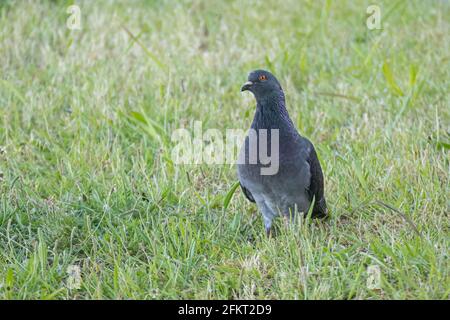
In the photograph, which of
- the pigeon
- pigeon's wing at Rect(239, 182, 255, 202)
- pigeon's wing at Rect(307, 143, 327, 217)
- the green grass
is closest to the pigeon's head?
the pigeon

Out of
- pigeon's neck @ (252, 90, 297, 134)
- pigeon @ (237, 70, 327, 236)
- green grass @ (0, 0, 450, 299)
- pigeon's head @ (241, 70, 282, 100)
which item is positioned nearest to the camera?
green grass @ (0, 0, 450, 299)

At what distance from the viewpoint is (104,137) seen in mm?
5680

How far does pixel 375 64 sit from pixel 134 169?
2.62 meters

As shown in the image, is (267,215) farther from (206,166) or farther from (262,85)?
(206,166)

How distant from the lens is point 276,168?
4211 mm

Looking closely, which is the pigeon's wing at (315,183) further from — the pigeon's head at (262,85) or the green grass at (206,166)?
the pigeon's head at (262,85)

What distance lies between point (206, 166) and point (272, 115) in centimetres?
98

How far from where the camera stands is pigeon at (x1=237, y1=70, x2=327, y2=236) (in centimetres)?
422

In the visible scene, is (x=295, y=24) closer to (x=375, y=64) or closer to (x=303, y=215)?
(x=375, y=64)

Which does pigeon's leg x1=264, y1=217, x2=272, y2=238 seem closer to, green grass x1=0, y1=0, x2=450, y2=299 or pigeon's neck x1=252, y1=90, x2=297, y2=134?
green grass x1=0, y1=0, x2=450, y2=299

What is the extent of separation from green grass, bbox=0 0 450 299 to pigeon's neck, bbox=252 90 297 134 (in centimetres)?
56

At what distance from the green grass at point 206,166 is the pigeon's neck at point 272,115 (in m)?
0.56

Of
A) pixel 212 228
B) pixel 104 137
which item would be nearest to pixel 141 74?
pixel 104 137

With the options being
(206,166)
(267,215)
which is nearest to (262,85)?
(267,215)
